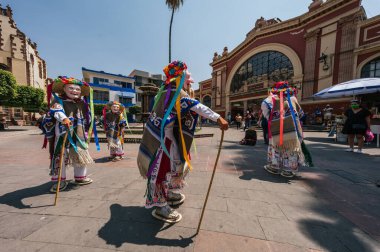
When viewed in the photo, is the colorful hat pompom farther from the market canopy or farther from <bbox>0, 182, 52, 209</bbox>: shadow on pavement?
the market canopy

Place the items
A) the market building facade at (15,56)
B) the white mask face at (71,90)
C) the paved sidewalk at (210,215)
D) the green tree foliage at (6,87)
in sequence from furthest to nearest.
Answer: the market building facade at (15,56), the green tree foliage at (6,87), the white mask face at (71,90), the paved sidewalk at (210,215)

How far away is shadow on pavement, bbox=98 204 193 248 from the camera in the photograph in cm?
156

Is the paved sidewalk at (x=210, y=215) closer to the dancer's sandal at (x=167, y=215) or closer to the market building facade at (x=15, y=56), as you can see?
the dancer's sandal at (x=167, y=215)

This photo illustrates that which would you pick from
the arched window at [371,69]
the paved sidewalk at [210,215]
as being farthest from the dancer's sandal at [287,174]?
the arched window at [371,69]

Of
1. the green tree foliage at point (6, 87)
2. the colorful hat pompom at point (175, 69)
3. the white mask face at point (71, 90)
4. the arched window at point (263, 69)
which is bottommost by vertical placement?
the white mask face at point (71, 90)

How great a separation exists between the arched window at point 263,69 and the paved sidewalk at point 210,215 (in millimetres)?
16599

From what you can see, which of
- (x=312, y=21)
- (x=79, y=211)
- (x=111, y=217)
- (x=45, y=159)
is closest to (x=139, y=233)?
(x=111, y=217)

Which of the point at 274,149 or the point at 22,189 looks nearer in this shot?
the point at 22,189

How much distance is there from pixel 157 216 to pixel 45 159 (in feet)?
15.6

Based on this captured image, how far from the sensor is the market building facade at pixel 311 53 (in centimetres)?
1212

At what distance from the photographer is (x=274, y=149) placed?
137 inches

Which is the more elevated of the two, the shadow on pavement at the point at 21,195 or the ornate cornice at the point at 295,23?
the ornate cornice at the point at 295,23

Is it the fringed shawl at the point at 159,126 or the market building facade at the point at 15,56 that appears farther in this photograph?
the market building facade at the point at 15,56

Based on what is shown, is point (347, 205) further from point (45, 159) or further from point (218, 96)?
point (218, 96)
